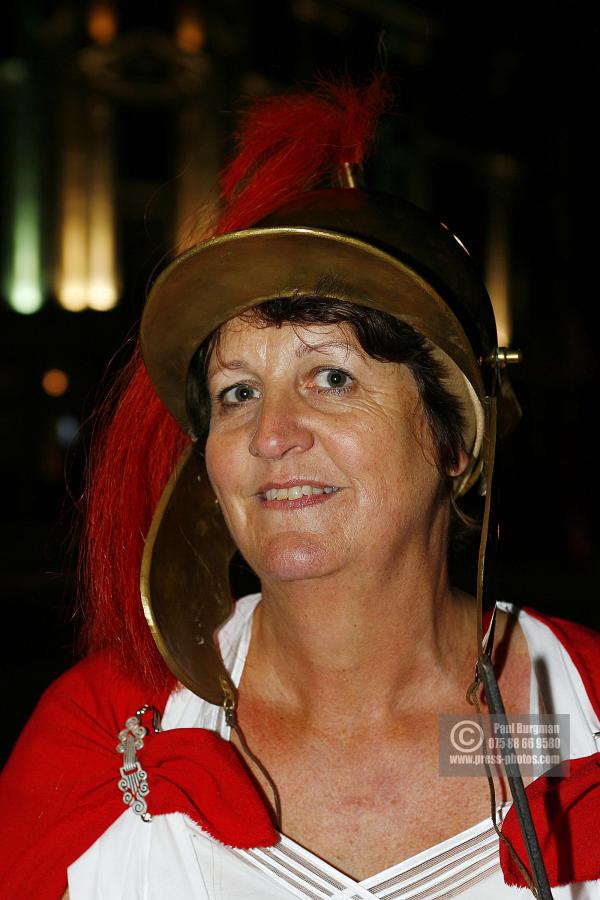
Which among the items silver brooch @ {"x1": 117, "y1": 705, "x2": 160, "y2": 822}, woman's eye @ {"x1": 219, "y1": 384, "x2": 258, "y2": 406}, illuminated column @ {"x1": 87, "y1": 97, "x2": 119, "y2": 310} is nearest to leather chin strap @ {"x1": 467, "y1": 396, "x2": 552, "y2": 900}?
woman's eye @ {"x1": 219, "y1": 384, "x2": 258, "y2": 406}

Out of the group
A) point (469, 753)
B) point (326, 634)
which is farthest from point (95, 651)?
point (469, 753)

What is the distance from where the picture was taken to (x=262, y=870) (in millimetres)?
1593

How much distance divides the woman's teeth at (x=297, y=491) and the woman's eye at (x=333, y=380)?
7.0 inches

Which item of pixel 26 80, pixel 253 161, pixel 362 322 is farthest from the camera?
pixel 26 80

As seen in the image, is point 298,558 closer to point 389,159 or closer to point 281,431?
point 281,431

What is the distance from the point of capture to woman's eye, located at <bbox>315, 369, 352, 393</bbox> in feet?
5.59

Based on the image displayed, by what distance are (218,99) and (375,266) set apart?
1485cm

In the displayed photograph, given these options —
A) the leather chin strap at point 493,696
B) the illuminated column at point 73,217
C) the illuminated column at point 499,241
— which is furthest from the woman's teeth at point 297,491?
the illuminated column at point 499,241

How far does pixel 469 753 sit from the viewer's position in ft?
5.74

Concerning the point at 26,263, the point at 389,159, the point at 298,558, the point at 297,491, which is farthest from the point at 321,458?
the point at 26,263

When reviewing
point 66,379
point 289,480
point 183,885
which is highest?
point 66,379

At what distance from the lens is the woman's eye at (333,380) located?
170 cm

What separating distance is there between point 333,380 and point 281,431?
0.14 m

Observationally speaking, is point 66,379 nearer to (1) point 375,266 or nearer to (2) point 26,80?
(2) point 26,80
